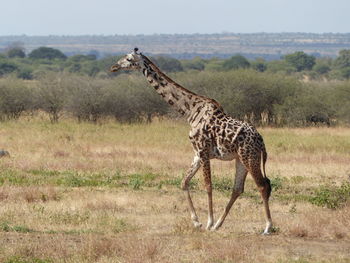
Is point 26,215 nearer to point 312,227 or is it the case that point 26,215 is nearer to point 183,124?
point 312,227

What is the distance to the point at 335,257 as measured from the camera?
9.30 meters

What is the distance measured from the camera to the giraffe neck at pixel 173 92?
37.6 ft

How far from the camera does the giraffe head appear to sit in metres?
11.9

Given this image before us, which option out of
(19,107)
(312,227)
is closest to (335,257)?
(312,227)

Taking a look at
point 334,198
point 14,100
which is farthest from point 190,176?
point 14,100

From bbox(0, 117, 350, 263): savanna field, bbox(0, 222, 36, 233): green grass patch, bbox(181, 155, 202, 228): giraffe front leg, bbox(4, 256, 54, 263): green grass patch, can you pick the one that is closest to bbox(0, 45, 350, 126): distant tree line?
bbox(0, 117, 350, 263): savanna field

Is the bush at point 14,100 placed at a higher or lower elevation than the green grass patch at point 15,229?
lower

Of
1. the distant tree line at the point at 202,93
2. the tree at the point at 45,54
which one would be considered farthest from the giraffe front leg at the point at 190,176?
the tree at the point at 45,54

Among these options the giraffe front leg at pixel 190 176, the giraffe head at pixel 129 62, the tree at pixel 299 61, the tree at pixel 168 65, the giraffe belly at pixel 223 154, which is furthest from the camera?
the tree at pixel 299 61

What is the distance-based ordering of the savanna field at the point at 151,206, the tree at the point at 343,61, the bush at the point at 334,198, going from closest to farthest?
the savanna field at the point at 151,206
the bush at the point at 334,198
the tree at the point at 343,61

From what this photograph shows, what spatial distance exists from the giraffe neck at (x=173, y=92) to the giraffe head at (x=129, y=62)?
0.09 metres

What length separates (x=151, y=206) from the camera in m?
13.0

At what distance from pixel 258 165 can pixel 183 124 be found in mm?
22086

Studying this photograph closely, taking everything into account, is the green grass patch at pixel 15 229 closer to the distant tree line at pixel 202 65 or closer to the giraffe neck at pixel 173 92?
the giraffe neck at pixel 173 92
